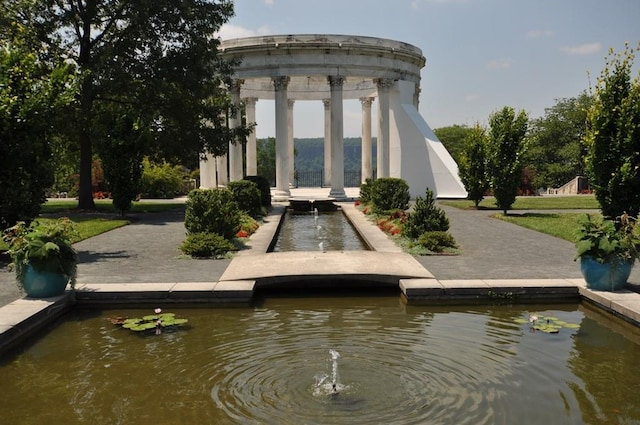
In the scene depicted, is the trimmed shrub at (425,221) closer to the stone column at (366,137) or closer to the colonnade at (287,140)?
the colonnade at (287,140)

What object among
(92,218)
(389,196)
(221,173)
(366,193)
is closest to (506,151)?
(389,196)

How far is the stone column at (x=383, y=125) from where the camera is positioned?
1528 inches

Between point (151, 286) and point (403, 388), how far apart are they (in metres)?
5.67

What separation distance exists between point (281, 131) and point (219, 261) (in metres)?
24.2

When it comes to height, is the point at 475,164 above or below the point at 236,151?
below

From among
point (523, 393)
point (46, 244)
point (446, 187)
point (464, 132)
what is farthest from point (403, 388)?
Answer: point (464, 132)

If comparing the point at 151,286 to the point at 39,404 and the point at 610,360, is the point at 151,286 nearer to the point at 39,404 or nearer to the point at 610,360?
the point at 39,404

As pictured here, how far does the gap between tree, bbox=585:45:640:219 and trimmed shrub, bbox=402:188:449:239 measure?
4.61 m

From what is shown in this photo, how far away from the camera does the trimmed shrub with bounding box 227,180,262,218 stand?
2373 cm

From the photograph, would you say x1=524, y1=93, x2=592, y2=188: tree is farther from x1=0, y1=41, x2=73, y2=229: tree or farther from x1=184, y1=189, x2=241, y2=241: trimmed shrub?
x1=0, y1=41, x2=73, y2=229: tree

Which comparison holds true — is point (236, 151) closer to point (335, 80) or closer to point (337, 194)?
point (337, 194)

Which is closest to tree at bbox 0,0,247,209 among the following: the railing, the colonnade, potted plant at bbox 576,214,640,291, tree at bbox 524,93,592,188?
the colonnade

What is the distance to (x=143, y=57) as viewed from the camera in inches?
1088

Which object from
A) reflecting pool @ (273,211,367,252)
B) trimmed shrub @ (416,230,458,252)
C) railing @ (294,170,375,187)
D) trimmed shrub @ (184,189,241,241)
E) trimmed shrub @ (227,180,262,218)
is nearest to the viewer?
trimmed shrub @ (416,230,458,252)
